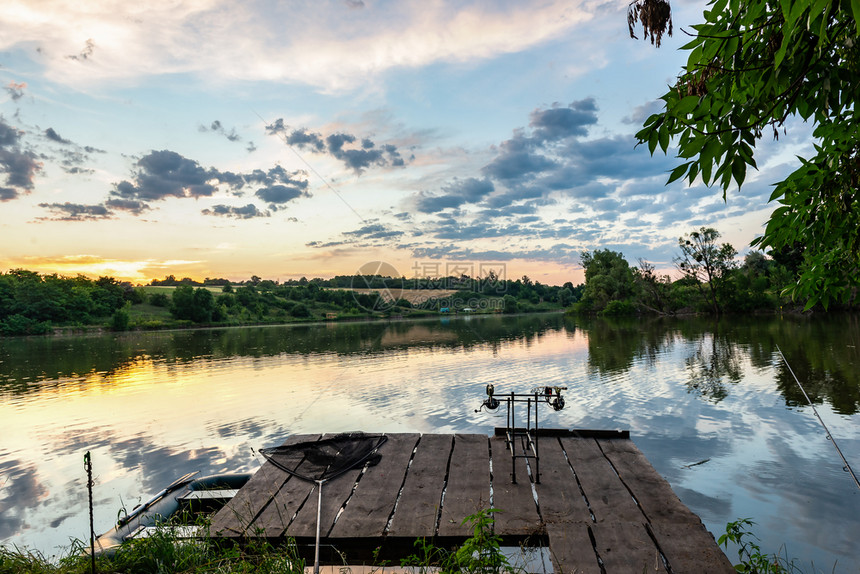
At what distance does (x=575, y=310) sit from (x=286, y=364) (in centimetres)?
8462

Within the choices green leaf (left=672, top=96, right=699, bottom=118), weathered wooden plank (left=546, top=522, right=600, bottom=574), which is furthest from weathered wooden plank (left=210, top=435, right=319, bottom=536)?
green leaf (left=672, top=96, right=699, bottom=118)

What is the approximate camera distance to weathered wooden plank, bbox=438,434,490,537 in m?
6.21

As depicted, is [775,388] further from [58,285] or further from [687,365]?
[58,285]

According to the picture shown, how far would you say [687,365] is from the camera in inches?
938

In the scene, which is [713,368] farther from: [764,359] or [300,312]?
[300,312]

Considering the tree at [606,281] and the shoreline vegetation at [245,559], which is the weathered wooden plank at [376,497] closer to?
the shoreline vegetation at [245,559]

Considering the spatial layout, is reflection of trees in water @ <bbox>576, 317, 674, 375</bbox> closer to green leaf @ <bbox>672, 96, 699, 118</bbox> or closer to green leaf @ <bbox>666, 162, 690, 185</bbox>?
green leaf @ <bbox>666, 162, 690, 185</bbox>

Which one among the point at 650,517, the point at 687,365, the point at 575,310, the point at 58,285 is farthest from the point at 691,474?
the point at 58,285

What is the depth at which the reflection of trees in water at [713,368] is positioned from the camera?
1772 centimetres

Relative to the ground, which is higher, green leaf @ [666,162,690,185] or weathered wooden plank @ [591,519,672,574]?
green leaf @ [666,162,690,185]

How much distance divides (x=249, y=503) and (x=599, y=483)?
5.49 m

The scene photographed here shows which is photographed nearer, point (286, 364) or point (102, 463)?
point (102, 463)

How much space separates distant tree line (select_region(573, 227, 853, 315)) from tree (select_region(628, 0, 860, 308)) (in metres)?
65.2

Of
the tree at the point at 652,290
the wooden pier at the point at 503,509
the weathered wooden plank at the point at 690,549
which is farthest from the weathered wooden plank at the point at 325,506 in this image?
the tree at the point at 652,290
